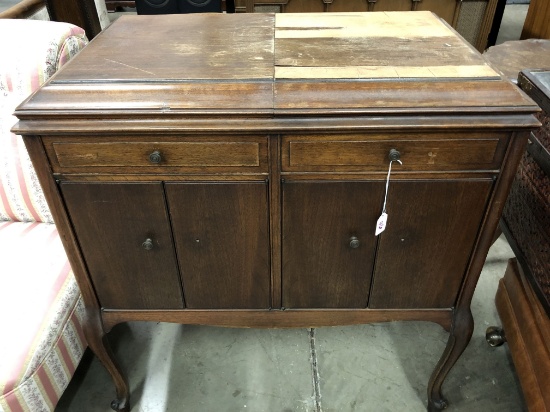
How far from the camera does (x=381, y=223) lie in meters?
0.90

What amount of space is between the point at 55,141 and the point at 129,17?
57 centimetres

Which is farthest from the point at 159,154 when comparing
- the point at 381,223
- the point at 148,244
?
the point at 381,223

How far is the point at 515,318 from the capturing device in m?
1.36

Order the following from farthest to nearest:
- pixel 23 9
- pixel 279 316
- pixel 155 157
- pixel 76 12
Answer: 1. pixel 76 12
2. pixel 23 9
3. pixel 279 316
4. pixel 155 157

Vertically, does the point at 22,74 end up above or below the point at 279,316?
above

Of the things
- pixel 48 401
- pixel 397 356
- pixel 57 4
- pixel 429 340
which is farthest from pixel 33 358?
pixel 57 4

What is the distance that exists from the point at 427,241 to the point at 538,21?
273 cm

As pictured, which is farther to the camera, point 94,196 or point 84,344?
point 84,344

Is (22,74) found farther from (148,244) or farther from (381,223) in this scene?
(381,223)

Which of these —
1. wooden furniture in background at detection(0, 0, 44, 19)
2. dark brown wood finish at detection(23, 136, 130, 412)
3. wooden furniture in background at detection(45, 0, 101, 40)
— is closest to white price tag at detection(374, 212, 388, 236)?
dark brown wood finish at detection(23, 136, 130, 412)

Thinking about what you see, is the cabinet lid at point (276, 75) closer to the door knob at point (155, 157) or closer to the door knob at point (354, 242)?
the door knob at point (155, 157)

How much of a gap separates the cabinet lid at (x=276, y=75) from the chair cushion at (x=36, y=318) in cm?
52

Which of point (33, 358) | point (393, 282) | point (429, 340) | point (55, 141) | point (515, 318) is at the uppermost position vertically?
point (55, 141)

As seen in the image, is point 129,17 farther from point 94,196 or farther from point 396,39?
point 396,39
